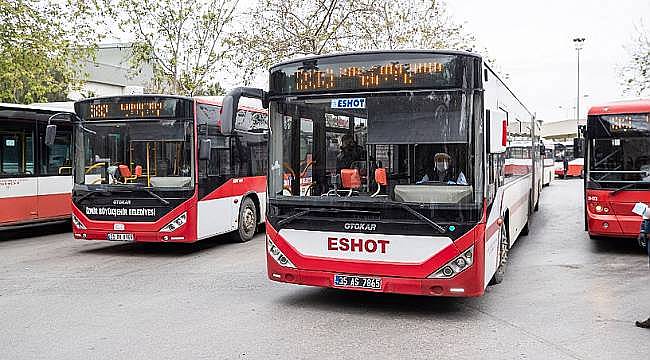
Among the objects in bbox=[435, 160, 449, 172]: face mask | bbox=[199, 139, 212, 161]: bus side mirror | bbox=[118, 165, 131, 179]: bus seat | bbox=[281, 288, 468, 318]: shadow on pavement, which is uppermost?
bbox=[199, 139, 212, 161]: bus side mirror

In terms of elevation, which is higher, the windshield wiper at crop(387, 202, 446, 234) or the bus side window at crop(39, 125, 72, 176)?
the bus side window at crop(39, 125, 72, 176)

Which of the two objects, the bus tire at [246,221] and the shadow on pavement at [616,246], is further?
the bus tire at [246,221]

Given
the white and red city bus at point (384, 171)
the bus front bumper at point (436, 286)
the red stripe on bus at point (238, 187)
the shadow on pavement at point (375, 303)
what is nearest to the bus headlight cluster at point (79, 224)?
the red stripe on bus at point (238, 187)

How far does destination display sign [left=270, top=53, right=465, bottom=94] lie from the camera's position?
6.95m

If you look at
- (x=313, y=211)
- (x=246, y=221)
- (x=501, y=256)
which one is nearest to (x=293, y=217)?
(x=313, y=211)

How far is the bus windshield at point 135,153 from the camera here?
11516 mm

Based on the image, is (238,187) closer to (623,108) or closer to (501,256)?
(501,256)

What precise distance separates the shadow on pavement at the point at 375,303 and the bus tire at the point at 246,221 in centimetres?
505

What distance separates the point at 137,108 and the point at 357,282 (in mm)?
6003

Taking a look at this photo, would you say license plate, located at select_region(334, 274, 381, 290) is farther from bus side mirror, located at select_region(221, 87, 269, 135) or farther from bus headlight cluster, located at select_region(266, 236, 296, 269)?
bus side mirror, located at select_region(221, 87, 269, 135)

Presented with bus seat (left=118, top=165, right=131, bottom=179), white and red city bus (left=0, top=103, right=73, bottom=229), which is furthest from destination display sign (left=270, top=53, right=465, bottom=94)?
white and red city bus (left=0, top=103, right=73, bottom=229)

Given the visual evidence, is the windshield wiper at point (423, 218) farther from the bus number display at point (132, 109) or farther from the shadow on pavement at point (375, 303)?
the bus number display at point (132, 109)

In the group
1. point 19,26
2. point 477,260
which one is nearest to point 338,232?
point 477,260

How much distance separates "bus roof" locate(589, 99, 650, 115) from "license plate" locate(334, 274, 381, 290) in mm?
6826
